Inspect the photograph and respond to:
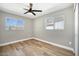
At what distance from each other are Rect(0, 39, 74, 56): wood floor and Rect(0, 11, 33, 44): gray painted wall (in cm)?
13

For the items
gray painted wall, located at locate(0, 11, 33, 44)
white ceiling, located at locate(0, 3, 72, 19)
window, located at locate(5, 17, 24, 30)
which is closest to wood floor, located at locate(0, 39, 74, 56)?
gray painted wall, located at locate(0, 11, 33, 44)

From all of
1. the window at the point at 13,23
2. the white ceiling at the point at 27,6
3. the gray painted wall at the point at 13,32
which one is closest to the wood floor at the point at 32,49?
the gray painted wall at the point at 13,32

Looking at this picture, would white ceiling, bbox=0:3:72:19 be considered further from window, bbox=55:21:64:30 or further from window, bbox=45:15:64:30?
window, bbox=55:21:64:30

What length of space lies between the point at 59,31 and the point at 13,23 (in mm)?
955

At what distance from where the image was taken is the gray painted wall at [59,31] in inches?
53.6

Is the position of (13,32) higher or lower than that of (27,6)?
lower

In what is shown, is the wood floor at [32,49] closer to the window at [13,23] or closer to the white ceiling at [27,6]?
the window at [13,23]

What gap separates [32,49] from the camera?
4.73 feet

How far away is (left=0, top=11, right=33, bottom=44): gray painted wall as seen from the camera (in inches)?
53.5

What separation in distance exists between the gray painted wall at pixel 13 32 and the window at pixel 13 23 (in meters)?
0.06

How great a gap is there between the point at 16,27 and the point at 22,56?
0.58 metres

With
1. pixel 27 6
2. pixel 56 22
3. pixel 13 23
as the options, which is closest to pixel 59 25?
pixel 56 22

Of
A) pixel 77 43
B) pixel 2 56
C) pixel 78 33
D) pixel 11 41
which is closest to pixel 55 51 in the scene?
pixel 77 43

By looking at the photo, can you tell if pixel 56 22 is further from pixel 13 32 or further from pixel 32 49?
pixel 13 32
